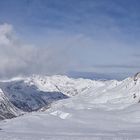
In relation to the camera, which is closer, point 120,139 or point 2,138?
point 2,138

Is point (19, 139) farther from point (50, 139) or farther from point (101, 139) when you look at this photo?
point (101, 139)

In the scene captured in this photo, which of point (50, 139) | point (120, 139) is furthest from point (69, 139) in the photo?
point (120, 139)

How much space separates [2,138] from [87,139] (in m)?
31.2

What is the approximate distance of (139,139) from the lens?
147 metres

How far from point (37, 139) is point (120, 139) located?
29.6 metres

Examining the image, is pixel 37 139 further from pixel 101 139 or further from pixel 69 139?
pixel 101 139

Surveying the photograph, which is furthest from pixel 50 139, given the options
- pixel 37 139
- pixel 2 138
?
pixel 2 138

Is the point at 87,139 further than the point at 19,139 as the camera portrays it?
Yes

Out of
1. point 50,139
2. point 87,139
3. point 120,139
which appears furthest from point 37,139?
point 120,139

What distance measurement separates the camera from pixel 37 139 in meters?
148

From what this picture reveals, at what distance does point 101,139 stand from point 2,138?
36.2 m

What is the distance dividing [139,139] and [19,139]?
40.7m

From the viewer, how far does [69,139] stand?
15175cm

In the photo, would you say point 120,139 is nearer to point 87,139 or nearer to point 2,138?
point 87,139
